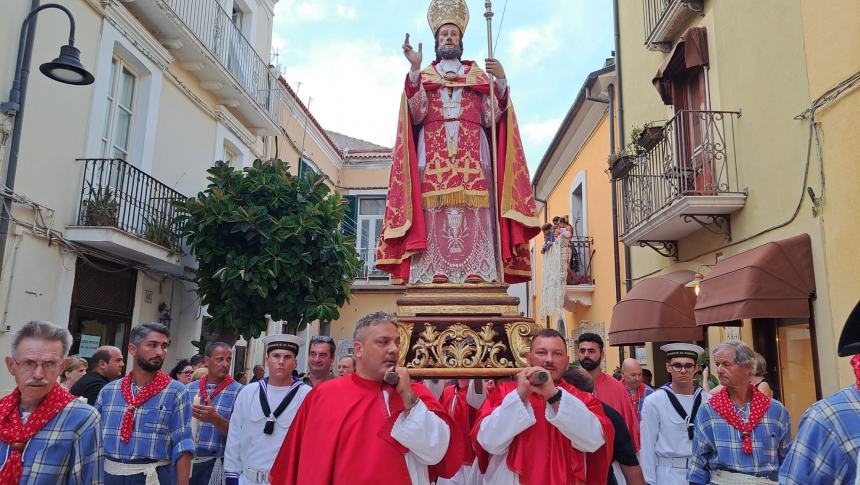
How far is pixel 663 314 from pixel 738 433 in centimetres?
503

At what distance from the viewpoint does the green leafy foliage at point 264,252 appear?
865cm

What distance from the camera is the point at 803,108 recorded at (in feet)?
21.2

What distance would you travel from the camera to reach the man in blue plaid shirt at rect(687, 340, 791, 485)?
3.60 m

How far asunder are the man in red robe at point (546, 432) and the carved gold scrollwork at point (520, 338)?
502mm

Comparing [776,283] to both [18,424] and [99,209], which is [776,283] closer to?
[18,424]

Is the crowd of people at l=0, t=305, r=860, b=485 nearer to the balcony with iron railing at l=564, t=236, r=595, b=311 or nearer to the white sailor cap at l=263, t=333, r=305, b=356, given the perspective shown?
the white sailor cap at l=263, t=333, r=305, b=356

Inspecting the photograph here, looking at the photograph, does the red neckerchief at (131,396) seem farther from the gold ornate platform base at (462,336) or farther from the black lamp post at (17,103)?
the black lamp post at (17,103)

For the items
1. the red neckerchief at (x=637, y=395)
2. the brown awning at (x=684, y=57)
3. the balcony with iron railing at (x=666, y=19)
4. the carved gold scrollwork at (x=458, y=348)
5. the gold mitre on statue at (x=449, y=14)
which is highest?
the balcony with iron railing at (x=666, y=19)

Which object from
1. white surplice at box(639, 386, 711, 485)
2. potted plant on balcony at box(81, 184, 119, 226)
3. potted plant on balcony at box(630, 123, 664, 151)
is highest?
potted plant on balcony at box(630, 123, 664, 151)

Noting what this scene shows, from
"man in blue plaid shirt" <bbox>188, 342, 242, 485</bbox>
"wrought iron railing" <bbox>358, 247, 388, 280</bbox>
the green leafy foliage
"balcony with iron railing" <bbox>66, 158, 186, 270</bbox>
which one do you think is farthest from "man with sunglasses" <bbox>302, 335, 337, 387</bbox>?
"wrought iron railing" <bbox>358, 247, 388, 280</bbox>

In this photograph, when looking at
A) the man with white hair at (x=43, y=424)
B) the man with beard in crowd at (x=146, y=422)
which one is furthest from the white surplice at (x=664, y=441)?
the man with white hair at (x=43, y=424)

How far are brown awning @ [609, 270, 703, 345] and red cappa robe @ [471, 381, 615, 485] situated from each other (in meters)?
5.99

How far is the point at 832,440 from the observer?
6.80 feet

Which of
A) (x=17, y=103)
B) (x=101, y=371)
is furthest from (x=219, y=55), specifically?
(x=101, y=371)
